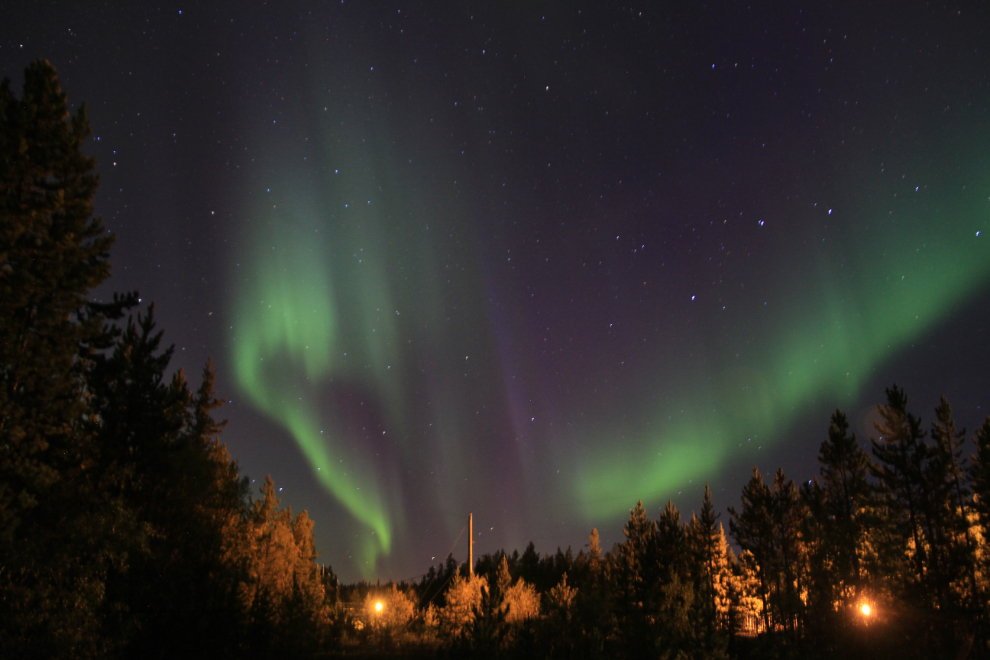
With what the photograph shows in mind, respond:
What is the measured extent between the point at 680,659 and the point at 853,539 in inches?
869

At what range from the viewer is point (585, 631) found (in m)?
30.7

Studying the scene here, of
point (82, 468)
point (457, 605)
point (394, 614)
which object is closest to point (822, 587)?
point (457, 605)

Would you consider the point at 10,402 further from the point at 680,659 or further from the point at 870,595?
the point at 870,595

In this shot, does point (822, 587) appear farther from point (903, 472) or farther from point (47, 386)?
point (47, 386)

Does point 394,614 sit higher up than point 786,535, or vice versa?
point 786,535

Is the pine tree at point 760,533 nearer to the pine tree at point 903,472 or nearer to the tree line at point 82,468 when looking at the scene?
the pine tree at point 903,472

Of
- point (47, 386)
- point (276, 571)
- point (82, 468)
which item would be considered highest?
point (47, 386)

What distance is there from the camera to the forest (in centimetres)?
1797

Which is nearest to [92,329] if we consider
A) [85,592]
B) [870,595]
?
[85,592]

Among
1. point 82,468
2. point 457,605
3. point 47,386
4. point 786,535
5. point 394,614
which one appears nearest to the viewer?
point 47,386

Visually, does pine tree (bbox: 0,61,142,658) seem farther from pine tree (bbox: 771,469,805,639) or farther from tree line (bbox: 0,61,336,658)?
pine tree (bbox: 771,469,805,639)

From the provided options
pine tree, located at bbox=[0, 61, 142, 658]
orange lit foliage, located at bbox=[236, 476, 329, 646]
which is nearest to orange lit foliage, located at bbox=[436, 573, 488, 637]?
orange lit foliage, located at bbox=[236, 476, 329, 646]

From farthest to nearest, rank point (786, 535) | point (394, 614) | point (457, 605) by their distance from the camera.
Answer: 1. point (786, 535)
2. point (394, 614)
3. point (457, 605)

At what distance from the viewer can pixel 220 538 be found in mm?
28375
